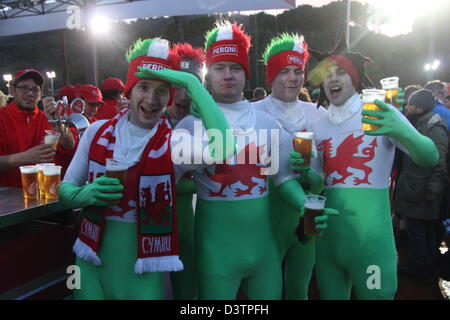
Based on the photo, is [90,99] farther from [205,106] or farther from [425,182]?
[425,182]

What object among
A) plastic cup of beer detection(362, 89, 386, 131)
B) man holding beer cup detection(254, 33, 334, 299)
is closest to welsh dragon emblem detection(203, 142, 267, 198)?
man holding beer cup detection(254, 33, 334, 299)

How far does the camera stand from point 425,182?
425 centimetres

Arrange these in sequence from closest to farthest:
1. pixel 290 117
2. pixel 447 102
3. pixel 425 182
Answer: pixel 290 117 → pixel 425 182 → pixel 447 102

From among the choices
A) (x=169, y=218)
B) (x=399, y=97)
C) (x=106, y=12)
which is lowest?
(x=169, y=218)

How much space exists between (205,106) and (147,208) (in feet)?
2.13

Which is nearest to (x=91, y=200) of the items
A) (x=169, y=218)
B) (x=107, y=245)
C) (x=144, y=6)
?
(x=107, y=245)

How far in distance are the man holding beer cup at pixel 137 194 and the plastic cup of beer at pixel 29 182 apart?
42 cm

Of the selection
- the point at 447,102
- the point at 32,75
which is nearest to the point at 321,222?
the point at 32,75

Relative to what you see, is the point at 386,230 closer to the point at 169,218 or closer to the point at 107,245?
the point at 169,218

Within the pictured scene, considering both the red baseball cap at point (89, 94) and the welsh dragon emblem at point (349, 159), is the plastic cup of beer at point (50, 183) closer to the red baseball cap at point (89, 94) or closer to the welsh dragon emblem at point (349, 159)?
the welsh dragon emblem at point (349, 159)

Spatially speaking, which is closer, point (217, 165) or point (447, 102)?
point (217, 165)

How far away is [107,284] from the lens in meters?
2.03

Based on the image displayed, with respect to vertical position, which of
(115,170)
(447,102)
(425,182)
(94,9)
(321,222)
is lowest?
(425,182)

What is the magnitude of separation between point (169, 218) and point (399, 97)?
5.38 feet
